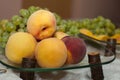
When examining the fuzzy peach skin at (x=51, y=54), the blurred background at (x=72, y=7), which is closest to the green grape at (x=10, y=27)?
the fuzzy peach skin at (x=51, y=54)

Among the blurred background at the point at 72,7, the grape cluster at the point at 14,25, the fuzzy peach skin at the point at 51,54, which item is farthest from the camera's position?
the blurred background at the point at 72,7

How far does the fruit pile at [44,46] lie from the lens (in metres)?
0.57

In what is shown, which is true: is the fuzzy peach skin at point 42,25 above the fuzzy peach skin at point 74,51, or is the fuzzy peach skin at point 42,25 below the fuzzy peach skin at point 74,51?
above

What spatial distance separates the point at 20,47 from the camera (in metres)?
0.59

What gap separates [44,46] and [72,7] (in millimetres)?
963

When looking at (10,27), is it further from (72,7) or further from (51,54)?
(72,7)

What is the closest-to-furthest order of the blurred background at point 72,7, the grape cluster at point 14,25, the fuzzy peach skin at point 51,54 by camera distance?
the fuzzy peach skin at point 51,54 → the grape cluster at point 14,25 → the blurred background at point 72,7

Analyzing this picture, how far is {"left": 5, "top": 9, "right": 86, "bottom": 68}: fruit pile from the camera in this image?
1.87ft

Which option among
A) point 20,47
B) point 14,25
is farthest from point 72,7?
point 20,47

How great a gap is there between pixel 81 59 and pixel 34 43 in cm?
12

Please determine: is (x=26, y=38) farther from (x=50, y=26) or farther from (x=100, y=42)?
(x=100, y=42)

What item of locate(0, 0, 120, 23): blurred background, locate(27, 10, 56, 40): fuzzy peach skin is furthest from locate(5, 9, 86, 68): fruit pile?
locate(0, 0, 120, 23): blurred background

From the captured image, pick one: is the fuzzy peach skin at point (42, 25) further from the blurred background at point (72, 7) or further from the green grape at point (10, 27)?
the blurred background at point (72, 7)

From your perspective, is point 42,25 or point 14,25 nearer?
point 42,25
